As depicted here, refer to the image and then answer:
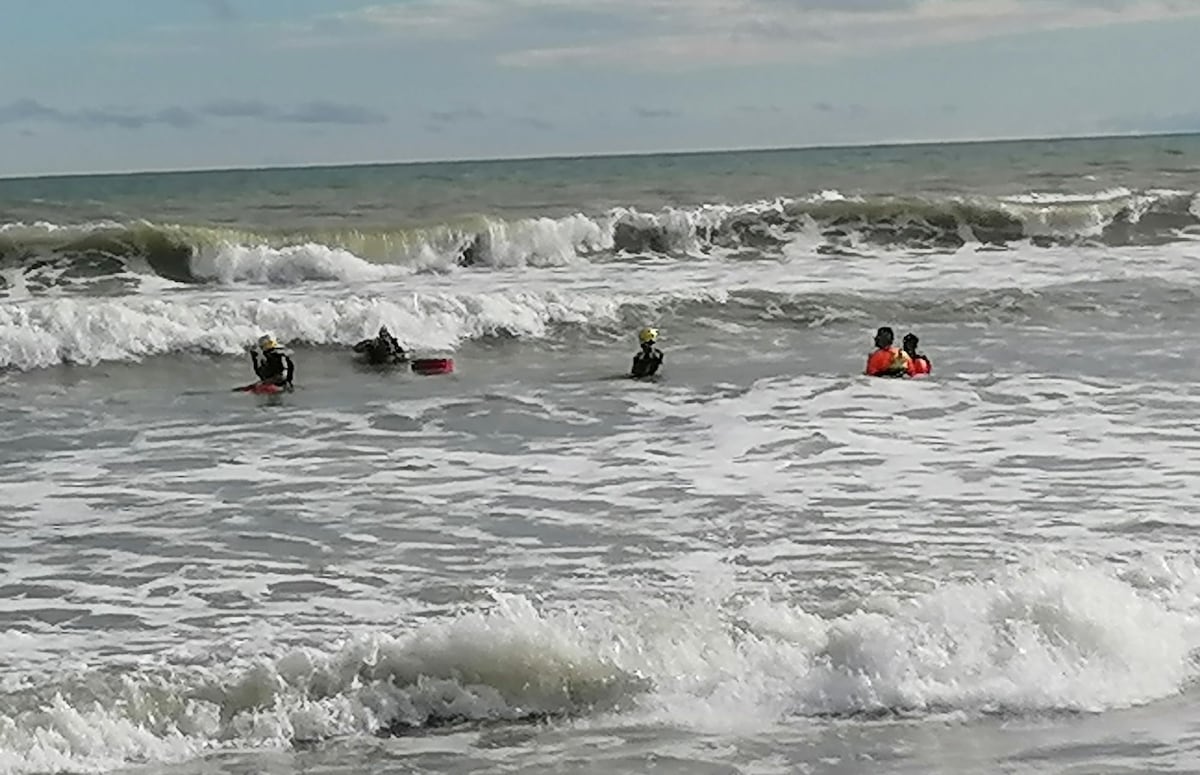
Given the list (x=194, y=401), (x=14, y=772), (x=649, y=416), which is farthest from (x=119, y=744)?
(x=194, y=401)

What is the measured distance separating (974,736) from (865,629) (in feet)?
3.31

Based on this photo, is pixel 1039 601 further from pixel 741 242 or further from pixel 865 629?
pixel 741 242

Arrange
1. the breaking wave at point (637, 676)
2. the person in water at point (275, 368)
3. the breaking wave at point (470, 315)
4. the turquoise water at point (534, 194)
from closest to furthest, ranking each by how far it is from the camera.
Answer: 1. the breaking wave at point (637, 676)
2. the person in water at point (275, 368)
3. the breaking wave at point (470, 315)
4. the turquoise water at point (534, 194)

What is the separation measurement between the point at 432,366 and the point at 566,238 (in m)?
13.4

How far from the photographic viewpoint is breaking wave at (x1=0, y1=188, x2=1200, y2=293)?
28219mm

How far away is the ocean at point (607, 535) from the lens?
23.1 feet

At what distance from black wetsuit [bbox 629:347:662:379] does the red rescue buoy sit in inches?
92.6

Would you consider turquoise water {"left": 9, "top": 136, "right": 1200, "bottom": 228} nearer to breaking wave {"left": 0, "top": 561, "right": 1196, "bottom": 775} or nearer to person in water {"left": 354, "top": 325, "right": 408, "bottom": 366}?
person in water {"left": 354, "top": 325, "right": 408, "bottom": 366}

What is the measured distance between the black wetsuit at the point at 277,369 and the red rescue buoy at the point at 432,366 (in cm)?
165

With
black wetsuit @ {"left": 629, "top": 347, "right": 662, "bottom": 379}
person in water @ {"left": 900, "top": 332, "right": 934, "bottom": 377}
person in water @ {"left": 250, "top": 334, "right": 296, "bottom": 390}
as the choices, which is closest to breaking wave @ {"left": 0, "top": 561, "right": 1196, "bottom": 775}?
person in water @ {"left": 900, "top": 332, "right": 934, "bottom": 377}

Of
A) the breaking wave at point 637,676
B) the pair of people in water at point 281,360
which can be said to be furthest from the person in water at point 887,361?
the breaking wave at point 637,676

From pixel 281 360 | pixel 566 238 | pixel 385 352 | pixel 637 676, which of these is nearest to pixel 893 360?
pixel 385 352

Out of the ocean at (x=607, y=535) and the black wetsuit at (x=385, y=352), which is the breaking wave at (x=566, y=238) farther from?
the black wetsuit at (x=385, y=352)

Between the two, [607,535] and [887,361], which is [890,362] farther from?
[607,535]
